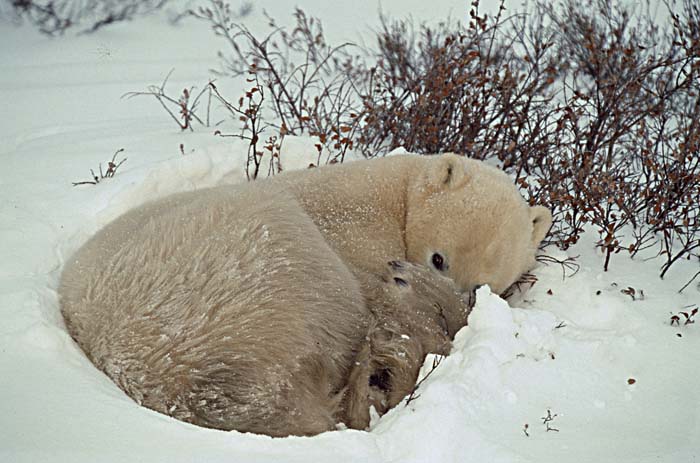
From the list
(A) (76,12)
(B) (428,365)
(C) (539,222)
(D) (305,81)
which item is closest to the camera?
(B) (428,365)

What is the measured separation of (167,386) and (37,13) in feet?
29.2

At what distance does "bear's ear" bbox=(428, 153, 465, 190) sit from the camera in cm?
418

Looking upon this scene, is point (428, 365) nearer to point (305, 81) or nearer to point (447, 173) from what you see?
point (447, 173)

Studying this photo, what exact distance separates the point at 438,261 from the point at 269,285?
151cm

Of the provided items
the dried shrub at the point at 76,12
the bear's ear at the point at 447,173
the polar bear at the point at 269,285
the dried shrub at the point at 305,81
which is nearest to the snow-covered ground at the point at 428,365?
the polar bear at the point at 269,285

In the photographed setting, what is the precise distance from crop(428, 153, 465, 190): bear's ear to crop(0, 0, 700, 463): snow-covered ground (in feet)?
2.90

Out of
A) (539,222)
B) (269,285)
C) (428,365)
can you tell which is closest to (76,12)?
(539,222)

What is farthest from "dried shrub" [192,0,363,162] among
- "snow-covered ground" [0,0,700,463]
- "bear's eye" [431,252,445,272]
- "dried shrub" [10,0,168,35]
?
"bear's eye" [431,252,445,272]

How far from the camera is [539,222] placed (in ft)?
14.4

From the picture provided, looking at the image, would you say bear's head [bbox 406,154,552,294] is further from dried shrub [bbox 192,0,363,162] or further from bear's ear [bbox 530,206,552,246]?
dried shrub [bbox 192,0,363,162]

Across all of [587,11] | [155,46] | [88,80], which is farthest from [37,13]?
[587,11]

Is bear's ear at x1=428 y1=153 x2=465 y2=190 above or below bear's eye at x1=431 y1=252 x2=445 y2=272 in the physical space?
above

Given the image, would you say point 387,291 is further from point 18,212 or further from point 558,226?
point 18,212

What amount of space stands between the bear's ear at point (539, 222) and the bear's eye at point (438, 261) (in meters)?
0.69
